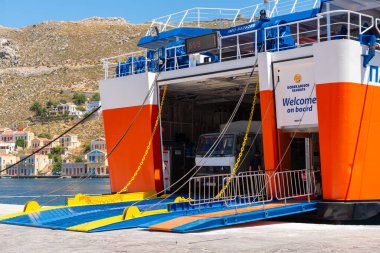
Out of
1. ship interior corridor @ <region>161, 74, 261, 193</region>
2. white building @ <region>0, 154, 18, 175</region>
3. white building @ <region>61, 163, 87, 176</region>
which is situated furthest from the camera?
white building @ <region>0, 154, 18, 175</region>

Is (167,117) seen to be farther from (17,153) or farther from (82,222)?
(17,153)

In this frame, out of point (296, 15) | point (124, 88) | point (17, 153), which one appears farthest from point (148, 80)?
point (17, 153)

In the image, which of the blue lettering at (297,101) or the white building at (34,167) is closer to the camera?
the blue lettering at (297,101)

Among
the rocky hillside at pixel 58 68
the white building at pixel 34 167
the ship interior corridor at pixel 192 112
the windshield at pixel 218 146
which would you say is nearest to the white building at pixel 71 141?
the rocky hillside at pixel 58 68

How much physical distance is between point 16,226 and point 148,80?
6632 millimetres

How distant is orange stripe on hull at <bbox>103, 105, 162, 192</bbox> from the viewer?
17.9 meters

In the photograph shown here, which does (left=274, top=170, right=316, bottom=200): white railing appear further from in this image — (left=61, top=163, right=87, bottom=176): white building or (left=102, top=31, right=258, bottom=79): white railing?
(left=61, top=163, right=87, bottom=176): white building

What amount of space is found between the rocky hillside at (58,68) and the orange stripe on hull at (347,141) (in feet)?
510

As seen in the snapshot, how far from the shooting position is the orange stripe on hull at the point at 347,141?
13562mm

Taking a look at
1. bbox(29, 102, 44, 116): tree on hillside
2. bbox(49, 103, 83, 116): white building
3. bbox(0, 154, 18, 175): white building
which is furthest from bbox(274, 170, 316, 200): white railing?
bbox(0, 154, 18, 175): white building

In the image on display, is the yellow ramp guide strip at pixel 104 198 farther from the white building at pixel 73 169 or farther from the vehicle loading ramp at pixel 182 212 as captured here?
the white building at pixel 73 169

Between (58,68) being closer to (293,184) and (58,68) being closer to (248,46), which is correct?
(248,46)

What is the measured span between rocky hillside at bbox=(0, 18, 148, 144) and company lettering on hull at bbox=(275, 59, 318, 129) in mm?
153897

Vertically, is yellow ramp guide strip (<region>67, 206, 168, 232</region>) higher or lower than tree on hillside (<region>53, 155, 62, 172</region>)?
lower
